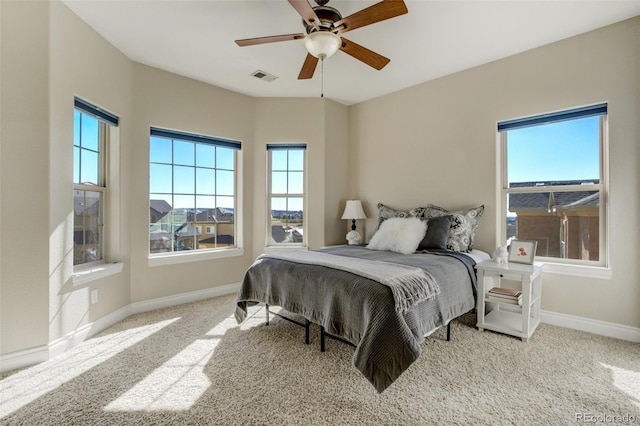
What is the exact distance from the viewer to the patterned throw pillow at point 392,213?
11.8 ft

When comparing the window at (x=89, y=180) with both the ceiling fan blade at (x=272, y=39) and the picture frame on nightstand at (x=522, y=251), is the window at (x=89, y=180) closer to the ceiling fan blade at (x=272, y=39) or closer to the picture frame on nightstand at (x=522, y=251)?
the ceiling fan blade at (x=272, y=39)

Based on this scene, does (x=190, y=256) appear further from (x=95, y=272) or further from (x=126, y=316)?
(x=95, y=272)

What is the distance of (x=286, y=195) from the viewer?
14.2ft

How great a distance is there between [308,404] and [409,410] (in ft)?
1.84

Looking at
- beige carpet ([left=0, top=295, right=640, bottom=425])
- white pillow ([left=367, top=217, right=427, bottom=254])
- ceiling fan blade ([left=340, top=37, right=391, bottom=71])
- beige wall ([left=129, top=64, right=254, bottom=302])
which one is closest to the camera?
beige carpet ([left=0, top=295, right=640, bottom=425])

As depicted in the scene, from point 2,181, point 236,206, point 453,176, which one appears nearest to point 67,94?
point 2,181

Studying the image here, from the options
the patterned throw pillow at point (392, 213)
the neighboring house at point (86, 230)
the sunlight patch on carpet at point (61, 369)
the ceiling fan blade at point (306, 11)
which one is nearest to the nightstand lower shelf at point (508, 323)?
the patterned throw pillow at point (392, 213)

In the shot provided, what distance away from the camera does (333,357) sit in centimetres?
225

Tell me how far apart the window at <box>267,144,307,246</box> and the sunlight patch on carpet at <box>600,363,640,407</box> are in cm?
325

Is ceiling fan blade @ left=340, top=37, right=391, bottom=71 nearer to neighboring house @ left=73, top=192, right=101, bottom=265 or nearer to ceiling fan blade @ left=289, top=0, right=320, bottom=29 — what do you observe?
ceiling fan blade @ left=289, top=0, right=320, bottom=29

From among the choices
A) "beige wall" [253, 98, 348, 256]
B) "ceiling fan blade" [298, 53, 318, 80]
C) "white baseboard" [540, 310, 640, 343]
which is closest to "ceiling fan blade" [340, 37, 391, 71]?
"ceiling fan blade" [298, 53, 318, 80]

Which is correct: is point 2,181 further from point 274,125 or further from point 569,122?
point 569,122

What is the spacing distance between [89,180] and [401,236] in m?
3.05

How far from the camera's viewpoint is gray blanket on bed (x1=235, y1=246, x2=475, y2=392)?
1732 millimetres
